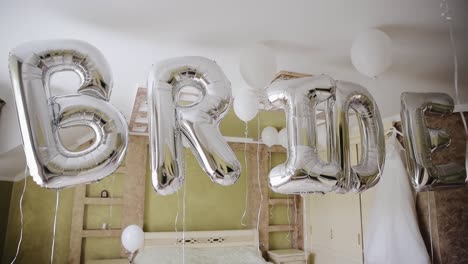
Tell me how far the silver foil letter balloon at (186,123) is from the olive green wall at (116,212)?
2351mm

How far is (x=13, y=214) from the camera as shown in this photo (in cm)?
363

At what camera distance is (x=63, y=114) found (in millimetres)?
932

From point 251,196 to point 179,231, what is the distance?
117cm

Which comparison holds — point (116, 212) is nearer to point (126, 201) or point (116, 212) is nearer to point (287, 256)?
point (126, 201)

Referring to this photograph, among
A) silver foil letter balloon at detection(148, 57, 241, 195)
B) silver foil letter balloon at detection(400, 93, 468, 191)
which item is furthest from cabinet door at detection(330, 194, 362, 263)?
silver foil letter balloon at detection(148, 57, 241, 195)

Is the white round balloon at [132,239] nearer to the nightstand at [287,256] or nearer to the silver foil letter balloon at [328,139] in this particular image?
the nightstand at [287,256]

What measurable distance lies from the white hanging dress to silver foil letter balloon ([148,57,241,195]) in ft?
6.65

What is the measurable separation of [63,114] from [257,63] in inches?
42.7

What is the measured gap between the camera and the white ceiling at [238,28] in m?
1.45

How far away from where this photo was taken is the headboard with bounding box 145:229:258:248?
398 cm

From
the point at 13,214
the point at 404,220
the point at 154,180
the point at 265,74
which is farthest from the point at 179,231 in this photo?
the point at 154,180

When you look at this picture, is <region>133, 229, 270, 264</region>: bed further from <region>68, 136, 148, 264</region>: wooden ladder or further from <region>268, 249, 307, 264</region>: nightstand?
<region>68, 136, 148, 264</region>: wooden ladder

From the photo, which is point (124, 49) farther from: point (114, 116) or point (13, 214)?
point (13, 214)

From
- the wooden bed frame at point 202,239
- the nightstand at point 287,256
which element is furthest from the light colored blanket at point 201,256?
the nightstand at point 287,256
